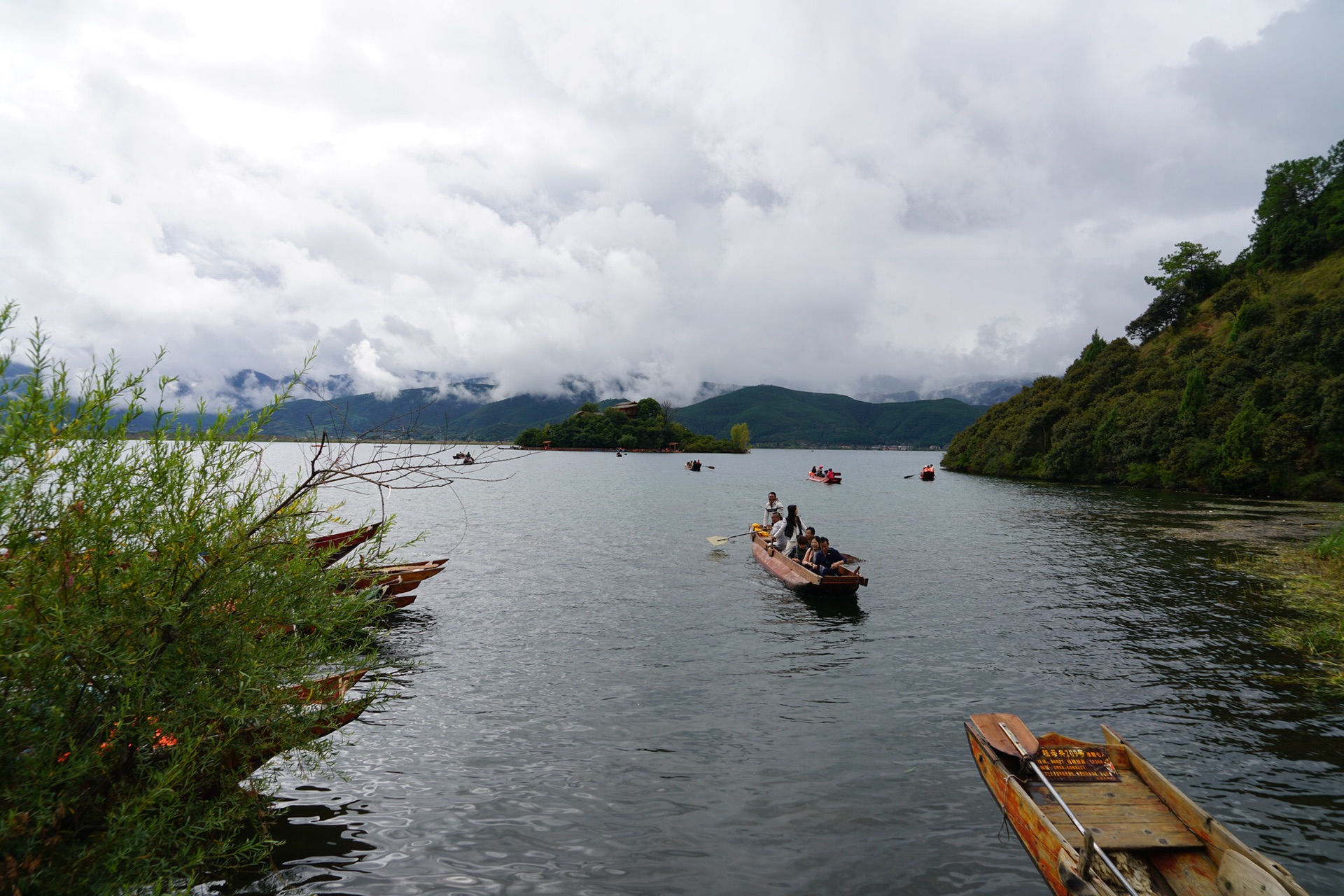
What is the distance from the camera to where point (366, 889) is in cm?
779

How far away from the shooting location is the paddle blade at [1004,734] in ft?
31.3

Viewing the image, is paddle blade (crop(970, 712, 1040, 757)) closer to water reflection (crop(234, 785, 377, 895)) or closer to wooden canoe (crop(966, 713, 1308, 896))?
wooden canoe (crop(966, 713, 1308, 896))

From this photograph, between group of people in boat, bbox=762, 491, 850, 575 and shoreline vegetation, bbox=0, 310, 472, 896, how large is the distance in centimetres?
1633

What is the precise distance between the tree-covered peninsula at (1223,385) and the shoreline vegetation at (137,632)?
232ft

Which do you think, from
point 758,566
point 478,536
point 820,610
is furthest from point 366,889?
point 478,536

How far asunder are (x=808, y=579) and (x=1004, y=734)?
37.2 ft

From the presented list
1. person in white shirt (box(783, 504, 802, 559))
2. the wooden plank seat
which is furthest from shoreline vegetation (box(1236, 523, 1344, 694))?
person in white shirt (box(783, 504, 802, 559))

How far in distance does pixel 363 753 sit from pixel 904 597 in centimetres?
1776

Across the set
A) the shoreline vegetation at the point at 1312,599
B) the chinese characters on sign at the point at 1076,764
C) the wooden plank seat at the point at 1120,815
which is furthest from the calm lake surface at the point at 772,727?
the chinese characters on sign at the point at 1076,764

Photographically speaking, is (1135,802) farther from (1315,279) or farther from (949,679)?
(1315,279)

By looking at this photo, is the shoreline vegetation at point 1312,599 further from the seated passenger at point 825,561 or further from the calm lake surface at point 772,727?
the seated passenger at point 825,561

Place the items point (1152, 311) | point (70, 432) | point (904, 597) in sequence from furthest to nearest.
→ point (1152, 311) → point (904, 597) → point (70, 432)

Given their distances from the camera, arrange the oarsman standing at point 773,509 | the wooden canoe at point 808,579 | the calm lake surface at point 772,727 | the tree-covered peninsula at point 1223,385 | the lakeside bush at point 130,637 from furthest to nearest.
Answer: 1. the tree-covered peninsula at point 1223,385
2. the oarsman standing at point 773,509
3. the wooden canoe at point 808,579
4. the calm lake surface at point 772,727
5. the lakeside bush at point 130,637

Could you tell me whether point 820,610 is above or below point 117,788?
below
